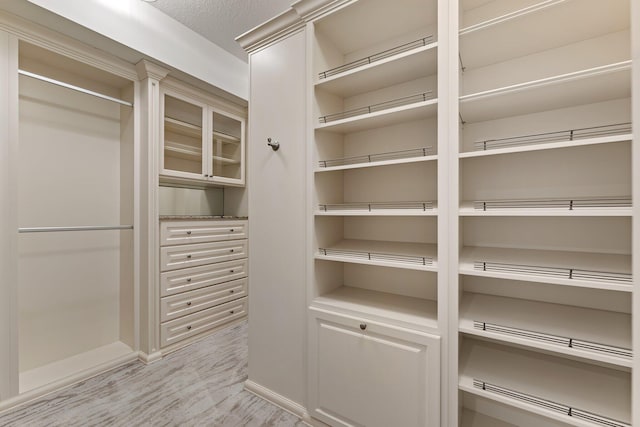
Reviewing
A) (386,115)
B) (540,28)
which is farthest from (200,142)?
(540,28)

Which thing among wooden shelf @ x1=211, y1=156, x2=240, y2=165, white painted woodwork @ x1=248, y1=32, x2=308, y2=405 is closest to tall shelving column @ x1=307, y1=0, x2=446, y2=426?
white painted woodwork @ x1=248, y1=32, x2=308, y2=405

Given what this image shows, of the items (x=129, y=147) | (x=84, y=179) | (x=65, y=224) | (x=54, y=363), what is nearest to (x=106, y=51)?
(x=129, y=147)

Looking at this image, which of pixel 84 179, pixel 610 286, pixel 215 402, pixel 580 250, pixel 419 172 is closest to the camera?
pixel 610 286

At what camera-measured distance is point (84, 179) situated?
2.30 m

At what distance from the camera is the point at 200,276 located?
8.66ft

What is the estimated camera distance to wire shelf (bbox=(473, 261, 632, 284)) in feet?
3.06

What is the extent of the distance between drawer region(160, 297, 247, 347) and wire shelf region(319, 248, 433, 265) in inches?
66.1

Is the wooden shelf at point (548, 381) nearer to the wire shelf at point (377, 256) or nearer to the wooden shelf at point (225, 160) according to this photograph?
the wire shelf at point (377, 256)

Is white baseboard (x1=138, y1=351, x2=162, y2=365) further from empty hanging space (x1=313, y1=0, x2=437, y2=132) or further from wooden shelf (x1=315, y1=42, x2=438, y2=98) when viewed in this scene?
wooden shelf (x1=315, y1=42, x2=438, y2=98)

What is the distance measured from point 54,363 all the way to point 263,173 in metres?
2.13

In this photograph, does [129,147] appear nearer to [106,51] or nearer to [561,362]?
[106,51]

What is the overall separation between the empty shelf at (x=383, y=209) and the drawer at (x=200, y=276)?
1.60 meters

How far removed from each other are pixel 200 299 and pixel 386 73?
2.39 m

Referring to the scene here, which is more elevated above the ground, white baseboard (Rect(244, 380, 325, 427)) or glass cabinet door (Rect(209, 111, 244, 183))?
glass cabinet door (Rect(209, 111, 244, 183))
